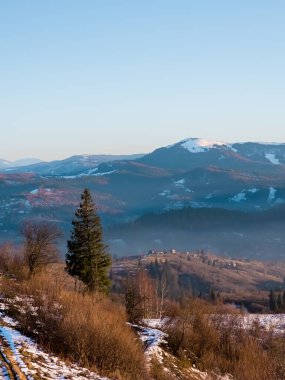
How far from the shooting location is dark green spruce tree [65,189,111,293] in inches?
1909

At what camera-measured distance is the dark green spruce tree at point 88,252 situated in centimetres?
4850

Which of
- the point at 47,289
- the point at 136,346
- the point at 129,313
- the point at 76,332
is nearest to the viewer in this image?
the point at 76,332

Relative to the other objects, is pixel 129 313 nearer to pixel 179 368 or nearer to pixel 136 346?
pixel 179 368

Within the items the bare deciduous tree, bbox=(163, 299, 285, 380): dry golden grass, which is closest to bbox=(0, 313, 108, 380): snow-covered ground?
bbox=(163, 299, 285, 380): dry golden grass

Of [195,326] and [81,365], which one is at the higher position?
[81,365]

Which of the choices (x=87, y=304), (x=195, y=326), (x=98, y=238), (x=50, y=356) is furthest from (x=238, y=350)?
(x=98, y=238)

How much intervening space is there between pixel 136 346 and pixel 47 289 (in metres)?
7.61

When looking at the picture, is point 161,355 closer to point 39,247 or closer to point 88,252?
point 39,247

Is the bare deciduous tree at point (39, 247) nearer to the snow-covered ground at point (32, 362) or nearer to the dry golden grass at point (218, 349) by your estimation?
the dry golden grass at point (218, 349)

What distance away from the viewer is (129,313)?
33.4 m

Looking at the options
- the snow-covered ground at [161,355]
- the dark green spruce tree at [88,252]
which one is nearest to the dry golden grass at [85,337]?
the snow-covered ground at [161,355]

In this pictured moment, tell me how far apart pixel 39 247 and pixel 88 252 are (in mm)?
9445

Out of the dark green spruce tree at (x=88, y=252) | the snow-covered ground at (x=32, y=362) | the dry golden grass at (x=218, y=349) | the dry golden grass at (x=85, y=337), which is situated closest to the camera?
the snow-covered ground at (x=32, y=362)

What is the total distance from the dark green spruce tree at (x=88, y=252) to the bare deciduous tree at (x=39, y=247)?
366 centimetres
